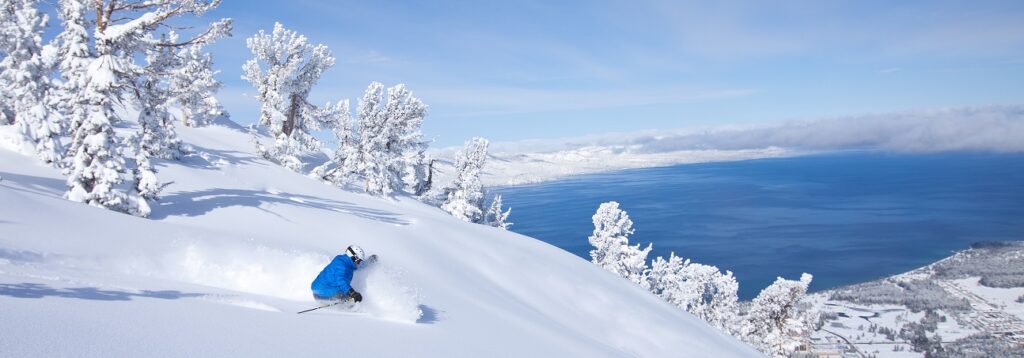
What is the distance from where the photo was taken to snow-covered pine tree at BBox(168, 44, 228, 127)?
26.3 meters

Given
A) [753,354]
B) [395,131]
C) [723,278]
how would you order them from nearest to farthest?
[753,354] < [395,131] < [723,278]

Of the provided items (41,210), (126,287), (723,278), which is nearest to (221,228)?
(41,210)

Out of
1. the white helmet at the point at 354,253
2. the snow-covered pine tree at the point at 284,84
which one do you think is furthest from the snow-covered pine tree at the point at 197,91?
the white helmet at the point at 354,253

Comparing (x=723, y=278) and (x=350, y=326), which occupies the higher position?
(x=350, y=326)

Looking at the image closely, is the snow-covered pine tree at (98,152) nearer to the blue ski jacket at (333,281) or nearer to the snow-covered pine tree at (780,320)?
the blue ski jacket at (333,281)

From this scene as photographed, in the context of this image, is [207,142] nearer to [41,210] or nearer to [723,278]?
[41,210]

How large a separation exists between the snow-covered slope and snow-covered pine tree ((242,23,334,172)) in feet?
26.5

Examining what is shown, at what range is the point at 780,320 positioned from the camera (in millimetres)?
30578

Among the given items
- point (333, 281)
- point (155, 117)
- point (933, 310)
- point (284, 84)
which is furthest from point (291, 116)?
point (933, 310)

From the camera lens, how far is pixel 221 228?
10703 millimetres

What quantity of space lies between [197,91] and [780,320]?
3807 centimetres

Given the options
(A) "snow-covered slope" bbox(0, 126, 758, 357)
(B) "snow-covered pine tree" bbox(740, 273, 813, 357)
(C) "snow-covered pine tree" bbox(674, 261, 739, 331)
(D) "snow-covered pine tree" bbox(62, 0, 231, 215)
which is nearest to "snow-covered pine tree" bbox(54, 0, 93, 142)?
(D) "snow-covered pine tree" bbox(62, 0, 231, 215)

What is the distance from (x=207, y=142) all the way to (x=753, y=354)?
26.4 m

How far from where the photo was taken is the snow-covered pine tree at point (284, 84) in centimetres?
2564
